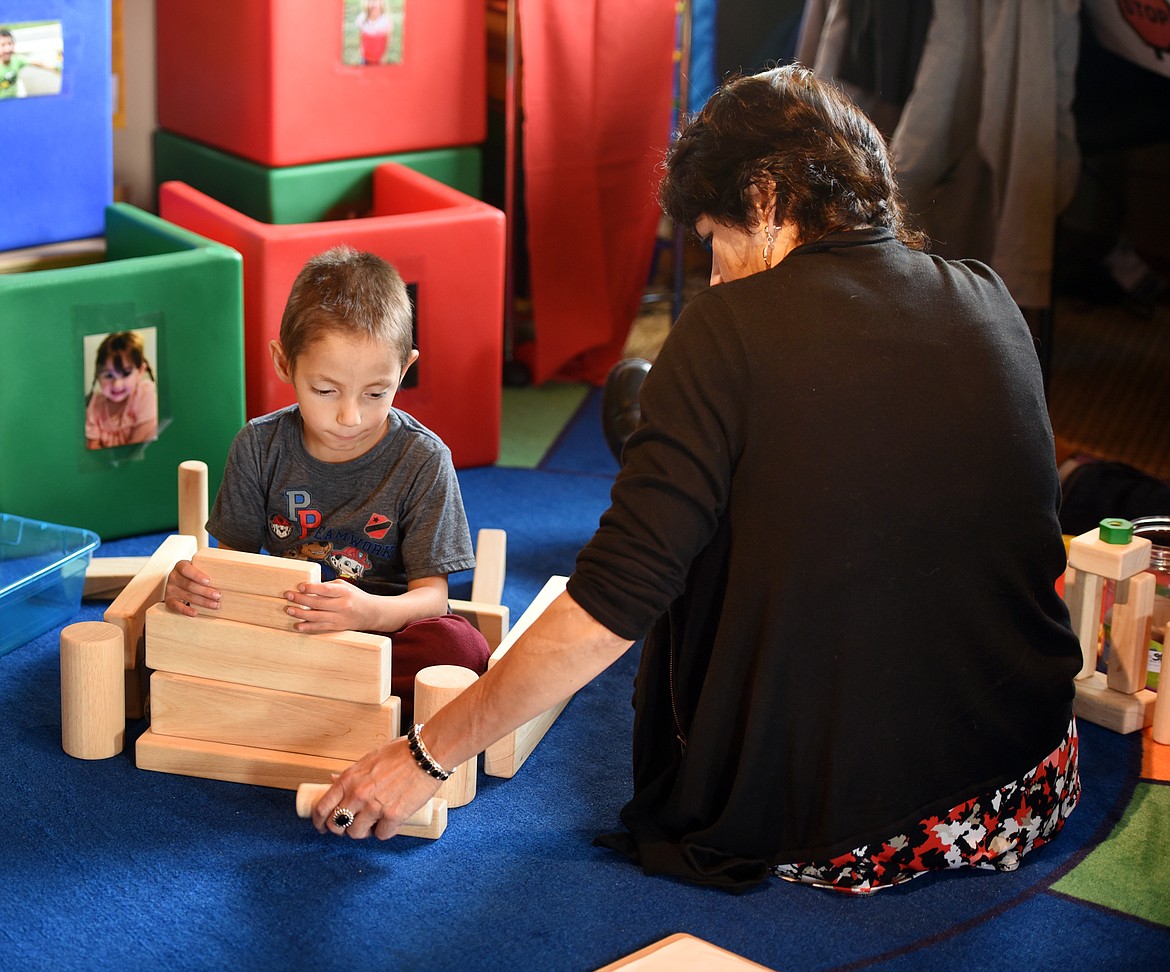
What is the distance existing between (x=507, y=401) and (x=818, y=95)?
145 cm

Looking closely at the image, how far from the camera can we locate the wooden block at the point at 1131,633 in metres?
1.52

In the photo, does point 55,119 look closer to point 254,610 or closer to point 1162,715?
point 254,610

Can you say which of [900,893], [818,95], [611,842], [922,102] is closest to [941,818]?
[900,893]

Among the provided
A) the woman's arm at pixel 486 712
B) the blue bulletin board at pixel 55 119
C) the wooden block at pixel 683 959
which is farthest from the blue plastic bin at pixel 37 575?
the wooden block at pixel 683 959

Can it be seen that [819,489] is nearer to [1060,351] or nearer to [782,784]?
[782,784]

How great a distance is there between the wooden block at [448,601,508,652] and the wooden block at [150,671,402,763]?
23 centimetres

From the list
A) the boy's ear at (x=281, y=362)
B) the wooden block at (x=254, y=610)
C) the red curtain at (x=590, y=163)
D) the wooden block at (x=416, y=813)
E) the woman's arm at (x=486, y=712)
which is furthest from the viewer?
the red curtain at (x=590, y=163)

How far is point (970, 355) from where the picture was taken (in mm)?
1095

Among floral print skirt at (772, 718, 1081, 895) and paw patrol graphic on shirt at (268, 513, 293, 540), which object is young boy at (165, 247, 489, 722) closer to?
paw patrol graphic on shirt at (268, 513, 293, 540)

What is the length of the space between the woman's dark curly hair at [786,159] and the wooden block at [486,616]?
1.93 feet

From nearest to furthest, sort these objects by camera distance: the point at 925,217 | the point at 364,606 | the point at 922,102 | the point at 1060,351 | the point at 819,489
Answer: the point at 819,489 → the point at 364,606 → the point at 922,102 → the point at 925,217 → the point at 1060,351

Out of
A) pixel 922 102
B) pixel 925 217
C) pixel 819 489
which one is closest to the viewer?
pixel 819 489

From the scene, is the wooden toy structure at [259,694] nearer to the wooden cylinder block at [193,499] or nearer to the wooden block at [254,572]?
the wooden block at [254,572]

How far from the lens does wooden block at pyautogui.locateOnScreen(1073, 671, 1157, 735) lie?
1.54 m
